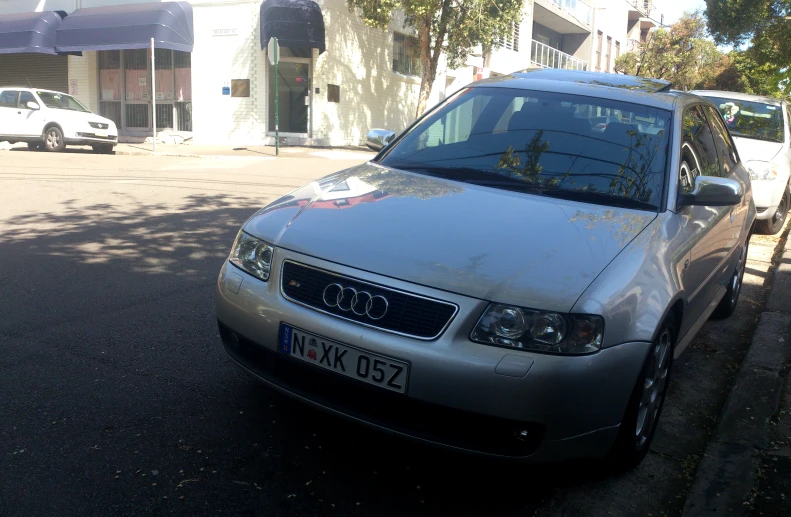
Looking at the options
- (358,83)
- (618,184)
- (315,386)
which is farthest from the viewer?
(358,83)

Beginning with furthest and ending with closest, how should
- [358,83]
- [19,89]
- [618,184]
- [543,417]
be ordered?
[358,83]
[19,89]
[618,184]
[543,417]

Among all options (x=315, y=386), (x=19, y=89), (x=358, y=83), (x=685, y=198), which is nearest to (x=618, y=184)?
(x=685, y=198)

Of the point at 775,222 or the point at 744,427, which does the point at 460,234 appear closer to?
the point at 744,427

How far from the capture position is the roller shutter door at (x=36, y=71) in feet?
85.4

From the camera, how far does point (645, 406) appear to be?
127 inches

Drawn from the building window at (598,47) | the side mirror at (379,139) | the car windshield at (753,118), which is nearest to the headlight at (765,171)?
the car windshield at (753,118)

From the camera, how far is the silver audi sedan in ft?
8.76

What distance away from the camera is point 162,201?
979cm

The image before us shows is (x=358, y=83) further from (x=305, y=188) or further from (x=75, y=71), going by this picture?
(x=305, y=188)

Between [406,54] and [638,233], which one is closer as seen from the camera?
[638,233]

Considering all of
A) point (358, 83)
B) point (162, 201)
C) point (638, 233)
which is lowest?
point (162, 201)

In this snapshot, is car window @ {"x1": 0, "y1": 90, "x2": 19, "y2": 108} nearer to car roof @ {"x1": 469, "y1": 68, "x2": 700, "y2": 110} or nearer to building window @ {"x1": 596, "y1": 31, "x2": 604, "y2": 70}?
car roof @ {"x1": 469, "y1": 68, "x2": 700, "y2": 110}

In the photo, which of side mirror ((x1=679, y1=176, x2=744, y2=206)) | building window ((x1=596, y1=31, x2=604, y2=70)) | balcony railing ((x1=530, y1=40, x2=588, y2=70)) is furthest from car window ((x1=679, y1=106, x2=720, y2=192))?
building window ((x1=596, y1=31, x2=604, y2=70))

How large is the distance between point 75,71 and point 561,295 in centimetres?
2559
